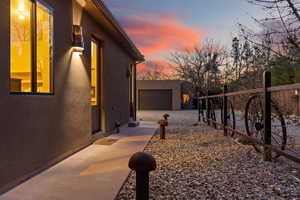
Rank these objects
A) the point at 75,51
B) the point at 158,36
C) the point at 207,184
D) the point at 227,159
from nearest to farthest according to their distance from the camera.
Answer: the point at 207,184, the point at 227,159, the point at 75,51, the point at 158,36

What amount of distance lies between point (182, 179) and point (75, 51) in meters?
2.71

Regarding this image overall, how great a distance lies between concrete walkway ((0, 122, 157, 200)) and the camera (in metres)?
2.33

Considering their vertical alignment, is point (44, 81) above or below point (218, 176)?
above

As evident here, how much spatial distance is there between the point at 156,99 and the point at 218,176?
1924 centimetres

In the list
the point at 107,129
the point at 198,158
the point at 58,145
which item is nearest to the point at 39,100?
the point at 58,145

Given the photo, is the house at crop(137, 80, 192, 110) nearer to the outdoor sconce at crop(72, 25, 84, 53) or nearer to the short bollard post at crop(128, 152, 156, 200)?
the outdoor sconce at crop(72, 25, 84, 53)

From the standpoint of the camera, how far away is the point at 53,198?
2.26m

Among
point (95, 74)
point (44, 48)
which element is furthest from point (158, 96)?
point (44, 48)

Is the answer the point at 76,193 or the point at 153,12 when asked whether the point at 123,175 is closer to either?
the point at 76,193

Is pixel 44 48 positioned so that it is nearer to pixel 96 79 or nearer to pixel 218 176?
pixel 96 79

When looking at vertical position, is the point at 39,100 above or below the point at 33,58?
below

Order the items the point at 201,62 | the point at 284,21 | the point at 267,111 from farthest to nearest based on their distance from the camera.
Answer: the point at 201,62
the point at 267,111
the point at 284,21

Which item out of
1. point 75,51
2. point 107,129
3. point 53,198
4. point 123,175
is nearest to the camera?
point 53,198

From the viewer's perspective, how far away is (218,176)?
297 cm
